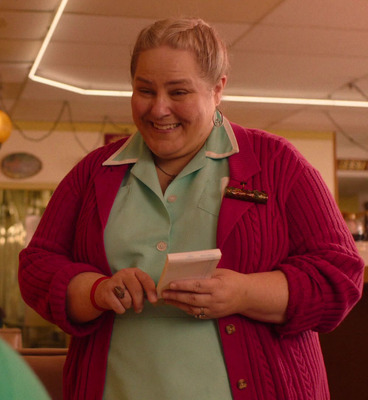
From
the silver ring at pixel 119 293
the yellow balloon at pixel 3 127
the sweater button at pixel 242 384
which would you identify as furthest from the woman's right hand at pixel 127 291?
the yellow balloon at pixel 3 127

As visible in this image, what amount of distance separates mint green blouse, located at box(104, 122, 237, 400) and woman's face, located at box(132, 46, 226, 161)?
66 millimetres

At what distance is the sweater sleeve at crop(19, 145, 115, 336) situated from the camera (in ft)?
4.29

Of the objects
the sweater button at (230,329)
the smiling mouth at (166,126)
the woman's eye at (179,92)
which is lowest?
the sweater button at (230,329)

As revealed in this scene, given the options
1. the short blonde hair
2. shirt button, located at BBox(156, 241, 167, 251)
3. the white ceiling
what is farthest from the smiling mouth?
the white ceiling

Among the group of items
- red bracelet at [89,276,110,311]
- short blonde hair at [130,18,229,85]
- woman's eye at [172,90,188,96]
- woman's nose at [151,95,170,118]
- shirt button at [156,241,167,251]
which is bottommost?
red bracelet at [89,276,110,311]

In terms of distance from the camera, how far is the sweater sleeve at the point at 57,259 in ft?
4.29

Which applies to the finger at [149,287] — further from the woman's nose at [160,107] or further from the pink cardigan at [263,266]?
the woman's nose at [160,107]

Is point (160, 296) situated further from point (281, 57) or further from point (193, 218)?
point (281, 57)

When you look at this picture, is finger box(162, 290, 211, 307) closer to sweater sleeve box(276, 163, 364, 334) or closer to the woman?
the woman

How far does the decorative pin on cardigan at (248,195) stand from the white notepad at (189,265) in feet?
0.63

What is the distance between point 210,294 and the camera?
1.19 meters

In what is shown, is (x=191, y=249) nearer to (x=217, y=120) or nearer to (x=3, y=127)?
(x=217, y=120)

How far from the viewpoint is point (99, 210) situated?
4.50ft

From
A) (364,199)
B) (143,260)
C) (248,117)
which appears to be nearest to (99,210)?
(143,260)
